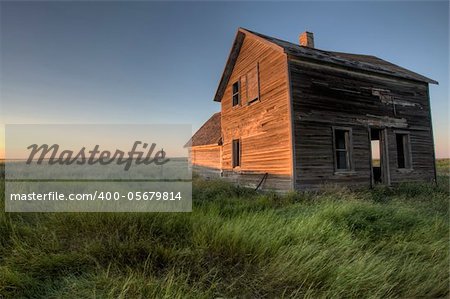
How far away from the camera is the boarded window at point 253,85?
12.8 meters

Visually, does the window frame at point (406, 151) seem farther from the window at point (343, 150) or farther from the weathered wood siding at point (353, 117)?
the window at point (343, 150)

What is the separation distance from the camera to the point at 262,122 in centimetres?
1234

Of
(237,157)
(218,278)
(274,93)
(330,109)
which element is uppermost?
(274,93)

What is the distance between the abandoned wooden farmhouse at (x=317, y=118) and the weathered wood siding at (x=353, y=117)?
37mm

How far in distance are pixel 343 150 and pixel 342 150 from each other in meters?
0.04

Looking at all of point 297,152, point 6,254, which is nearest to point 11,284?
point 6,254

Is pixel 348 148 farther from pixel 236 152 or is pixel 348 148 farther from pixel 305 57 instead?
pixel 236 152

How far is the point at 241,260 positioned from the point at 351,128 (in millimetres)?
9418

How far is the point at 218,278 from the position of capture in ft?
10.8

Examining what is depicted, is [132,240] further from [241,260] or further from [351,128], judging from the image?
[351,128]

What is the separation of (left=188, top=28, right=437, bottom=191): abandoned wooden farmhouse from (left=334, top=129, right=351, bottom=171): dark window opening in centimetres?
4

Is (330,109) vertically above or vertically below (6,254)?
above

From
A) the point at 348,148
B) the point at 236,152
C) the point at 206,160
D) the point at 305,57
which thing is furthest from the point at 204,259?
the point at 206,160

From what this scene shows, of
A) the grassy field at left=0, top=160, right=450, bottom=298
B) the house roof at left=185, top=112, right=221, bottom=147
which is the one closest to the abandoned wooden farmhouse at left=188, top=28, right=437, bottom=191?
the house roof at left=185, top=112, right=221, bottom=147
